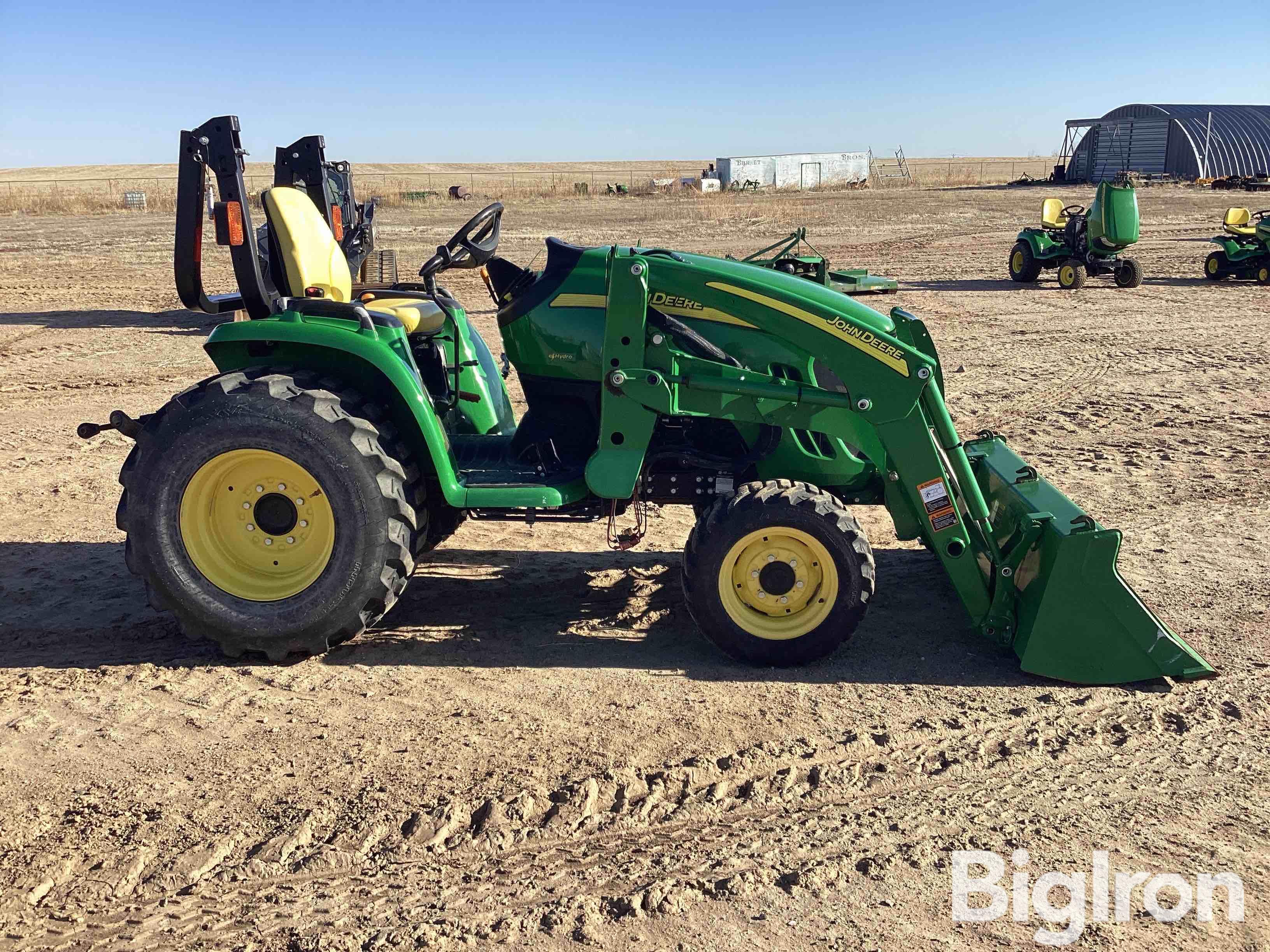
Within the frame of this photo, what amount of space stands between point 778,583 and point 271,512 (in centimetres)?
201

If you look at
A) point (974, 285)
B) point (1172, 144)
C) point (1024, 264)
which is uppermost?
point (1172, 144)

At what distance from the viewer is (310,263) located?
5008mm

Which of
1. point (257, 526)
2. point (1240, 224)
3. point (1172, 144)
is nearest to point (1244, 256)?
point (1240, 224)

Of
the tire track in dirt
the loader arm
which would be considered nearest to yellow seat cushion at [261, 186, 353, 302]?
the loader arm

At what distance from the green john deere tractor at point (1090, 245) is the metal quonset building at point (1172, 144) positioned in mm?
27489

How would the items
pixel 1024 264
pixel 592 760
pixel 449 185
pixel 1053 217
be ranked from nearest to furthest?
pixel 592 760 < pixel 1024 264 < pixel 1053 217 < pixel 449 185

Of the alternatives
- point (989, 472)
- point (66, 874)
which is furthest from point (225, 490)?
point (989, 472)

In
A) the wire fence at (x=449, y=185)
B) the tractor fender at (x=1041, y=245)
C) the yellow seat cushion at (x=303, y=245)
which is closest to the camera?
the yellow seat cushion at (x=303, y=245)

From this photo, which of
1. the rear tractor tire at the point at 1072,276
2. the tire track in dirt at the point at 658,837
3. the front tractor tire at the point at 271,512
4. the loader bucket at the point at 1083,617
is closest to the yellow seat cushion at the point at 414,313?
the front tractor tire at the point at 271,512

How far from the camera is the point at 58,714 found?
13.4 ft

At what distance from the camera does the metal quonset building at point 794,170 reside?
45375mm

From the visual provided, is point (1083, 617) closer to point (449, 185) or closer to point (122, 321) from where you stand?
point (122, 321)

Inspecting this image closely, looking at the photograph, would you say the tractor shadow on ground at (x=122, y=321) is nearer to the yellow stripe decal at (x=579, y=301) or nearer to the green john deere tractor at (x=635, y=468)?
the green john deere tractor at (x=635, y=468)

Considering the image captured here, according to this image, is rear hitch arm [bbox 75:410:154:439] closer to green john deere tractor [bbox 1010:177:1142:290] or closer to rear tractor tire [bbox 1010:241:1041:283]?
green john deere tractor [bbox 1010:177:1142:290]
